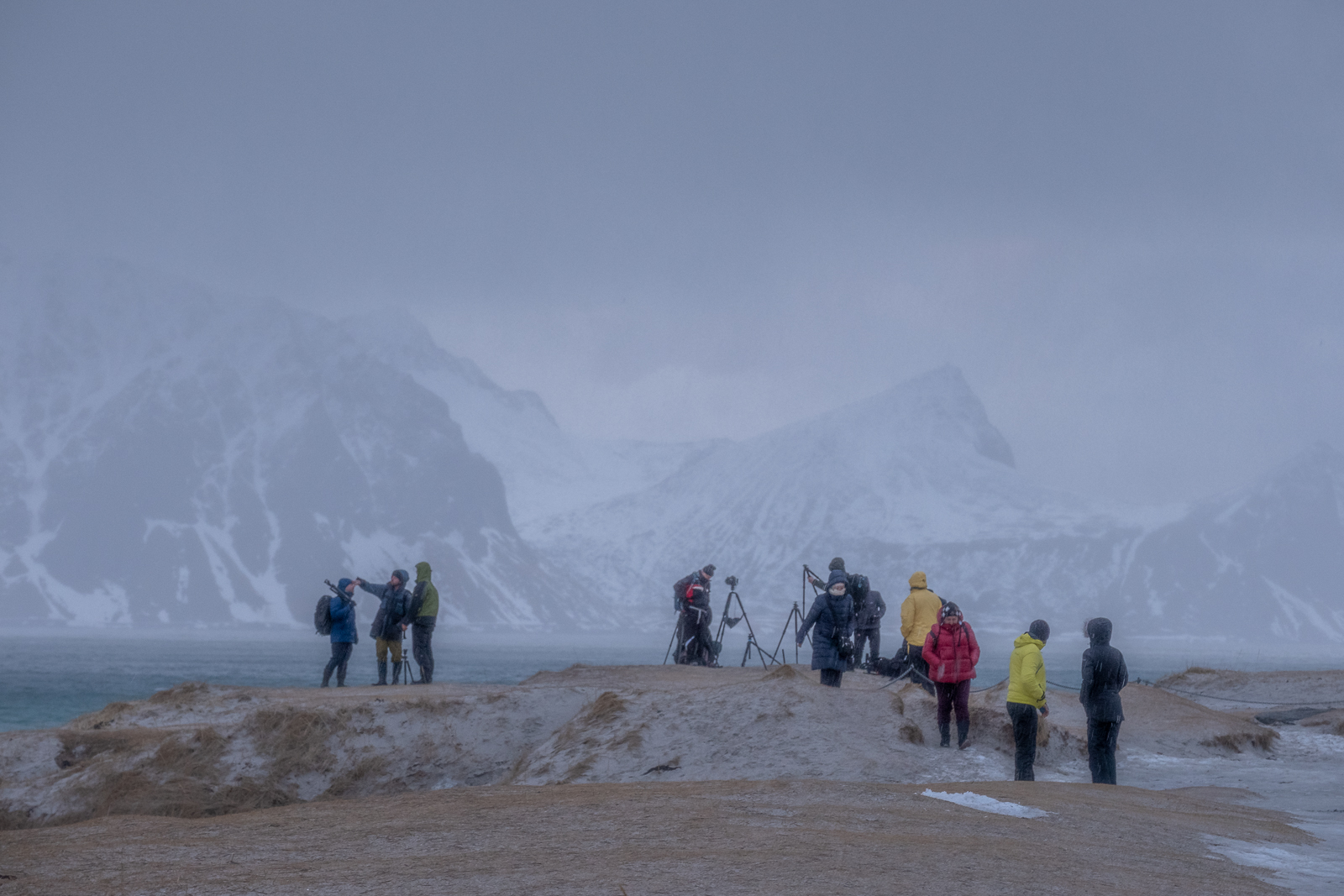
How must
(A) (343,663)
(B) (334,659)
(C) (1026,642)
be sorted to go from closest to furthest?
(C) (1026,642) < (B) (334,659) < (A) (343,663)

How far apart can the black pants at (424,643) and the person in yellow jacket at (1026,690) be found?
11.4m

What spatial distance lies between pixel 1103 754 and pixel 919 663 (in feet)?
16.6

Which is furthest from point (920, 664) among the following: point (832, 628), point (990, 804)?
point (990, 804)

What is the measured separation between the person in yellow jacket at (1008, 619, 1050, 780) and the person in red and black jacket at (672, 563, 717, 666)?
430 inches

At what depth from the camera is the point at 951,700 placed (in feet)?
47.3

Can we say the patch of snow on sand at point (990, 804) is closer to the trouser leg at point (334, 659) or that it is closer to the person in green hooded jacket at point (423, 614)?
the person in green hooded jacket at point (423, 614)

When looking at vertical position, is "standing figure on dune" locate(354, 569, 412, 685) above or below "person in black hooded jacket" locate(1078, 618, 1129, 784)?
above

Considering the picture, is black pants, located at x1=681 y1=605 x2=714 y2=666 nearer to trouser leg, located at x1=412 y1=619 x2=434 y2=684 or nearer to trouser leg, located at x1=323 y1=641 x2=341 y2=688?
trouser leg, located at x1=412 y1=619 x2=434 y2=684

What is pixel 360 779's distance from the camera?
14828 millimetres

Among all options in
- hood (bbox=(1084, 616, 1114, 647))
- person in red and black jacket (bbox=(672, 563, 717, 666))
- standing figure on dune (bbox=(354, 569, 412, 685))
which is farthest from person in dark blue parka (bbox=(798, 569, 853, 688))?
standing figure on dune (bbox=(354, 569, 412, 685))

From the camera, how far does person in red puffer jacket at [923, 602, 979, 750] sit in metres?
13.8

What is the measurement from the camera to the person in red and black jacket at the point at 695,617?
24.7m

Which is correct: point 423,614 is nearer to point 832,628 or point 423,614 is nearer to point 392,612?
point 392,612

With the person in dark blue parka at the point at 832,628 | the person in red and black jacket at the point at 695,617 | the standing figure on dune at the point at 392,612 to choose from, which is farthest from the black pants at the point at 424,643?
the person in dark blue parka at the point at 832,628
